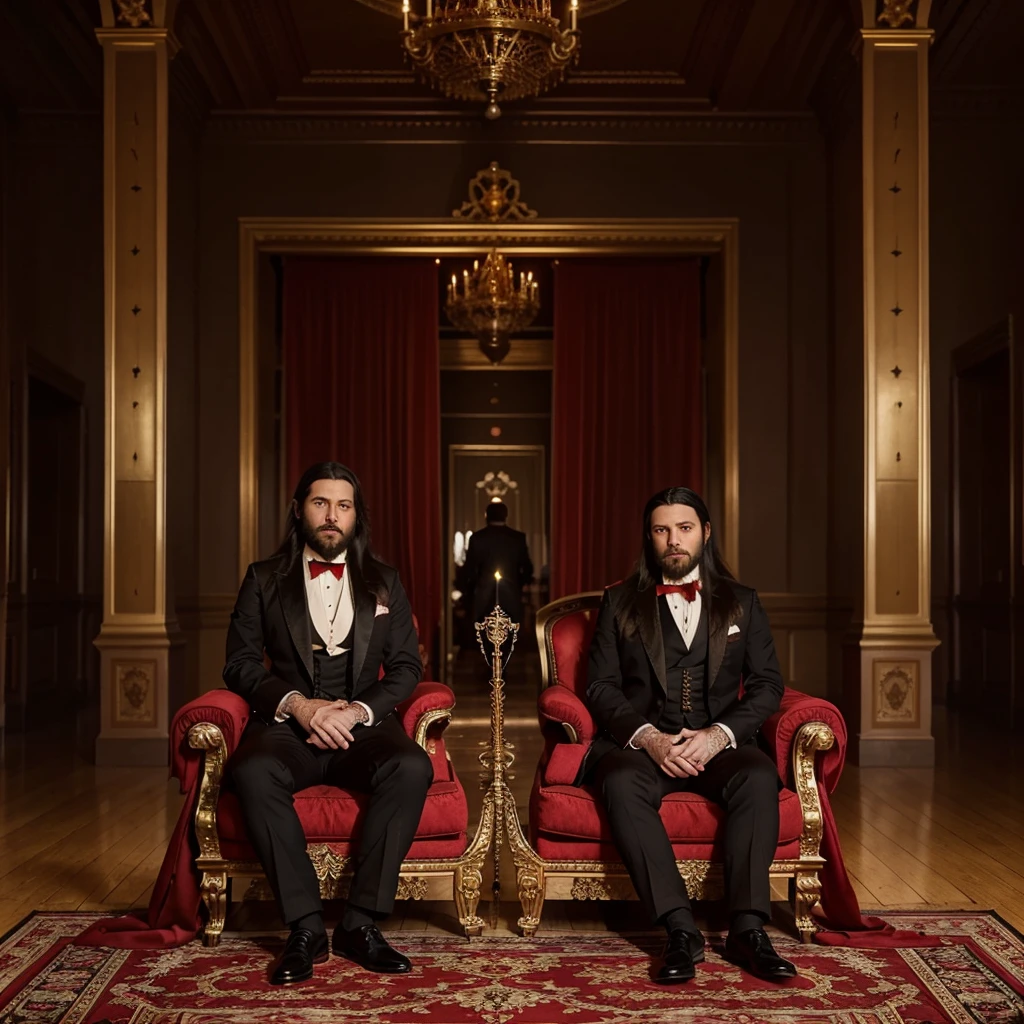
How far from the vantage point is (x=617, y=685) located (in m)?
3.53

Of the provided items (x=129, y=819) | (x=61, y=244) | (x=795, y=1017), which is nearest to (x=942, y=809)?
(x=795, y=1017)

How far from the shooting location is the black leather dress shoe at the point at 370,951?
2957 millimetres

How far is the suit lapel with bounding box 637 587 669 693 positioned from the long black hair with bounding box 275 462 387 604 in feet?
2.48

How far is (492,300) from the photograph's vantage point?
854 cm

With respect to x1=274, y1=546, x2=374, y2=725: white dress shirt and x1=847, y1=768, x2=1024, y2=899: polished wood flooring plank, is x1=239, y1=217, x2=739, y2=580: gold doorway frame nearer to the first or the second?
x1=847, y1=768, x2=1024, y2=899: polished wood flooring plank

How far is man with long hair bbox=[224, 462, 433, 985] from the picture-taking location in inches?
120

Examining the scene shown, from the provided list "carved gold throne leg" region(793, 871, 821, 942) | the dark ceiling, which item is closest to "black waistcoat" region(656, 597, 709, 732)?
"carved gold throne leg" region(793, 871, 821, 942)

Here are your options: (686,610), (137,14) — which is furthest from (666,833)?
(137,14)

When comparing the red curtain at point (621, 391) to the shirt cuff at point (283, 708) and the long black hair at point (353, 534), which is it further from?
the shirt cuff at point (283, 708)

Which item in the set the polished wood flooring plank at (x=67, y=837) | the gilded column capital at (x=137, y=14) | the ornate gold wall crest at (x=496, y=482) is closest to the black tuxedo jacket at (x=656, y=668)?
the polished wood flooring plank at (x=67, y=837)

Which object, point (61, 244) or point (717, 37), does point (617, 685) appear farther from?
point (61, 244)

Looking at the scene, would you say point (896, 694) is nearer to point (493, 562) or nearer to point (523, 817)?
point (523, 817)

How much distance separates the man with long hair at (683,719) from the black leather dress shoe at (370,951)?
2.01 feet

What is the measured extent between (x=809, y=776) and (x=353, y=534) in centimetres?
148
